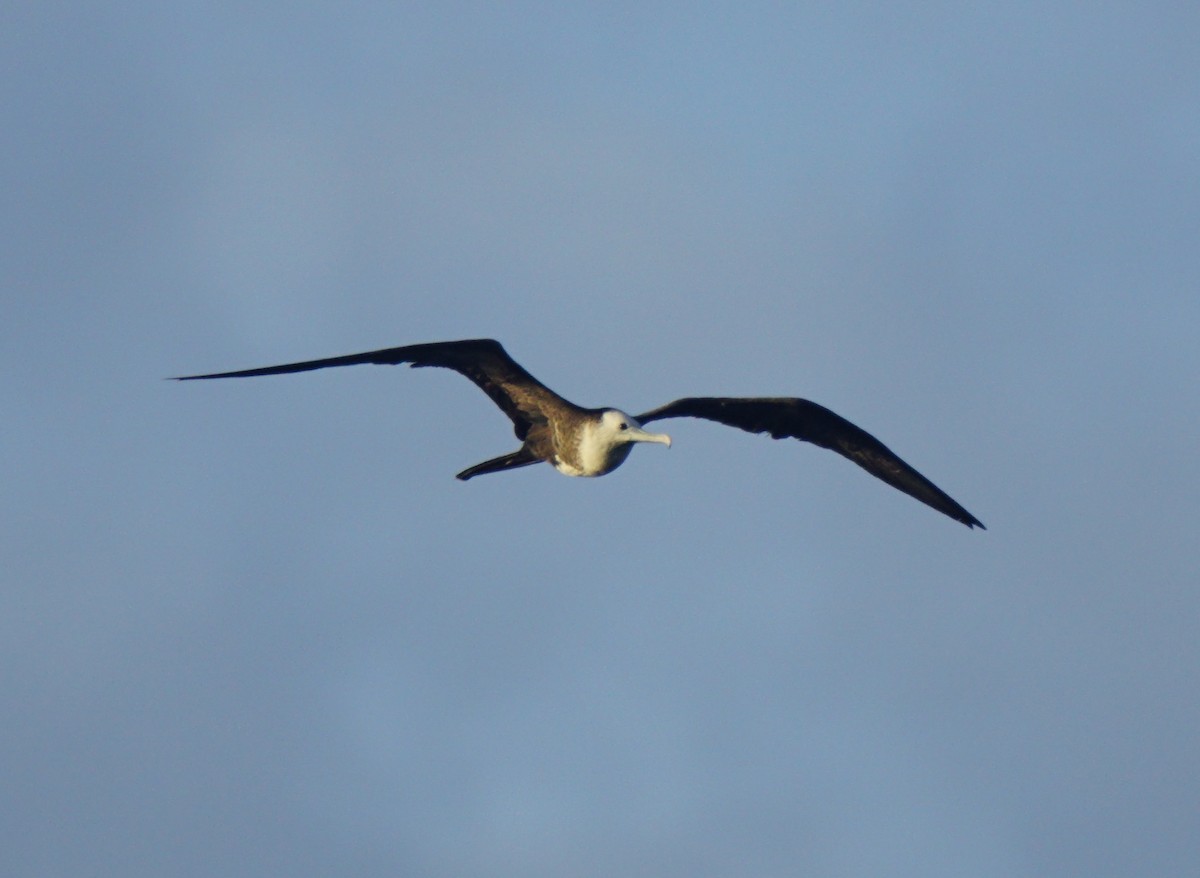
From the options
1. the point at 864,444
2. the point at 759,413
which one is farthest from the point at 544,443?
the point at 864,444

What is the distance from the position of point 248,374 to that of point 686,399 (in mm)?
3008

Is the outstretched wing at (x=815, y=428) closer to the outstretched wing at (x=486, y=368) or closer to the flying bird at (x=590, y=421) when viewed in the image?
the flying bird at (x=590, y=421)

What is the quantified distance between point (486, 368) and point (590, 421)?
775 millimetres

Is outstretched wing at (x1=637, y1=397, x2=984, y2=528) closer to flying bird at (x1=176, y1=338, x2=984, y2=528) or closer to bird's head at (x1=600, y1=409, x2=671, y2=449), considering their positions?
flying bird at (x1=176, y1=338, x2=984, y2=528)

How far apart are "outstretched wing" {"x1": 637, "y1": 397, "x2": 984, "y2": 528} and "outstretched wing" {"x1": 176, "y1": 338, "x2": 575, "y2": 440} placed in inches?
28.2

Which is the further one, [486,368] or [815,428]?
[815,428]

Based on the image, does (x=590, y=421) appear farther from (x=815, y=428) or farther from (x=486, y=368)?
(x=815, y=428)

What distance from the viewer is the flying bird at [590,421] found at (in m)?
10.9

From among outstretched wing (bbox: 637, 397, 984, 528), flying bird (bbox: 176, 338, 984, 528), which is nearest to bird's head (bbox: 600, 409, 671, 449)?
flying bird (bbox: 176, 338, 984, 528)

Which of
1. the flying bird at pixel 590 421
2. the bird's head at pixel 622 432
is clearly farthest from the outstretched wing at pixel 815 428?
the bird's head at pixel 622 432

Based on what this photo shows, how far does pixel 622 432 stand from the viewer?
436 inches

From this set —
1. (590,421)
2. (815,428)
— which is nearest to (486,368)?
(590,421)

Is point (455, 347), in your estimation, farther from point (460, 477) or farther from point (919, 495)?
point (919, 495)

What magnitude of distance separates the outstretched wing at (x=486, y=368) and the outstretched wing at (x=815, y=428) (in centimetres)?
72
